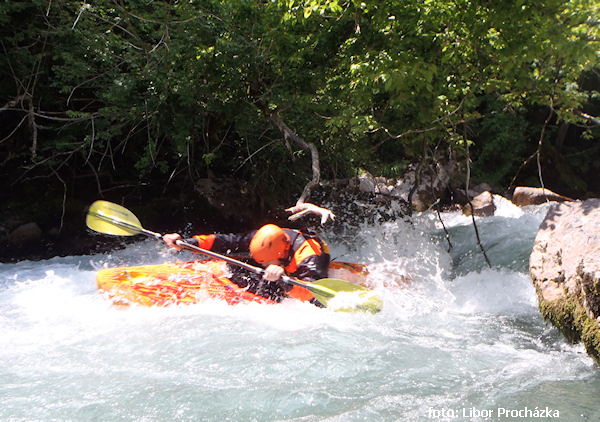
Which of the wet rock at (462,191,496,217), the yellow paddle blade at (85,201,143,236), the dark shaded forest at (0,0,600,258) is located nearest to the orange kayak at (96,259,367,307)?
the yellow paddle blade at (85,201,143,236)

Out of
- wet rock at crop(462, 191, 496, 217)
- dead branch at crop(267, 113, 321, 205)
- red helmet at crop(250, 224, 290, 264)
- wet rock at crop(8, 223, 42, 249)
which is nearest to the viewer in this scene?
red helmet at crop(250, 224, 290, 264)

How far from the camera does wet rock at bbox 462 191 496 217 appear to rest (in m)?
9.05

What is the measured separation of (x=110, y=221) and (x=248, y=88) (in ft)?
6.85

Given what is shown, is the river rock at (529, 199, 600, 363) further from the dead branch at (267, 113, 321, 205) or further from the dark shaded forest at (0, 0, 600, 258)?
the dead branch at (267, 113, 321, 205)

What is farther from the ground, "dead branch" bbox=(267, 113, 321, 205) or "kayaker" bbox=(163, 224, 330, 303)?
"dead branch" bbox=(267, 113, 321, 205)

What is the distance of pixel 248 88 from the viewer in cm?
555

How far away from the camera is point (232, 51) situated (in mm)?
4859

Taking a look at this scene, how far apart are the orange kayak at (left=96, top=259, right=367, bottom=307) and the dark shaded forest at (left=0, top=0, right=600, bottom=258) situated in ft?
3.59

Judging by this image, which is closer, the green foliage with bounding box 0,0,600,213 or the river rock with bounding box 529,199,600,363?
the river rock with bounding box 529,199,600,363

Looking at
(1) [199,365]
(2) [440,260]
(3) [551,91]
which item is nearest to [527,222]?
(2) [440,260]

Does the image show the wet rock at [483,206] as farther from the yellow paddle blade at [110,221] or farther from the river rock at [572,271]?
the yellow paddle blade at [110,221]

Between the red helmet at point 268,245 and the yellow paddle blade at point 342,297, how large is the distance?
36 cm

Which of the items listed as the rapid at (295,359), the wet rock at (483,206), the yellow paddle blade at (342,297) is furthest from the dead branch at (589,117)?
the wet rock at (483,206)

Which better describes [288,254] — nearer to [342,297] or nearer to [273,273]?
[273,273]
